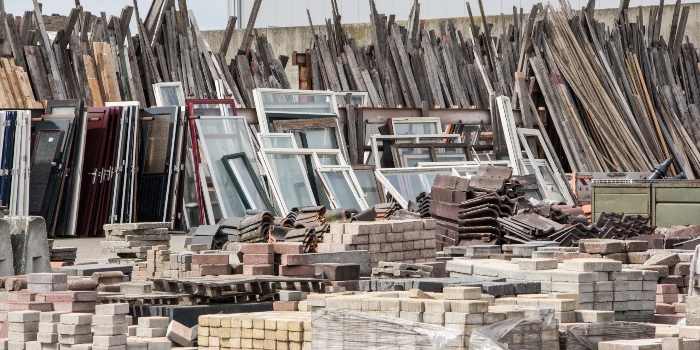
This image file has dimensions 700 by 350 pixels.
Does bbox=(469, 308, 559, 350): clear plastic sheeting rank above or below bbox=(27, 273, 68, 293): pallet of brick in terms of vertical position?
below

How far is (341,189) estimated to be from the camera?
19062 millimetres

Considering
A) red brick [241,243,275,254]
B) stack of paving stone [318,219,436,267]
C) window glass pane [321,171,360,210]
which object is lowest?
red brick [241,243,275,254]

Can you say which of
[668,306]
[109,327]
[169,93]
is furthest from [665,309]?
[169,93]

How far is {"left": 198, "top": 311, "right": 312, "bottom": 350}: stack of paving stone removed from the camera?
27.1 feet

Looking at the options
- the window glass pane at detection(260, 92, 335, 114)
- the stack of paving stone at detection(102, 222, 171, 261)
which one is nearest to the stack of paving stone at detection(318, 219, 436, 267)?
the stack of paving stone at detection(102, 222, 171, 261)

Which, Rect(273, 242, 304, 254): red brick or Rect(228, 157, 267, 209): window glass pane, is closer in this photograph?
Rect(273, 242, 304, 254): red brick

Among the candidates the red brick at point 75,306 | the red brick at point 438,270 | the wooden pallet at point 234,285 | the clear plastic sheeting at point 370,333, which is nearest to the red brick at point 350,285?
the wooden pallet at point 234,285

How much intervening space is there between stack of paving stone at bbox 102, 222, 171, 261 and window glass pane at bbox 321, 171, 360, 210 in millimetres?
4160

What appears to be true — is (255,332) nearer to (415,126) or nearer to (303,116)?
(303,116)

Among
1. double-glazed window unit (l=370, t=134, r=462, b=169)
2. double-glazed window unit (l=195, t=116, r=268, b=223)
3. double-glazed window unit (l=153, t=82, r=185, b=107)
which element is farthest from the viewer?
double-glazed window unit (l=370, t=134, r=462, b=169)

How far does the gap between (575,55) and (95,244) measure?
11.8 meters

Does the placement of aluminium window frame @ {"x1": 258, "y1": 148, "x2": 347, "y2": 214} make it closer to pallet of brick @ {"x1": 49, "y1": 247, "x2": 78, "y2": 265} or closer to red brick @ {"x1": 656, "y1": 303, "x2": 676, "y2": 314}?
pallet of brick @ {"x1": 49, "y1": 247, "x2": 78, "y2": 265}

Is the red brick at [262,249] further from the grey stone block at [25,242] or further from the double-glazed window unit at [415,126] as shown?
the double-glazed window unit at [415,126]

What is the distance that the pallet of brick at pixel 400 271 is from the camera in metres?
11.5
